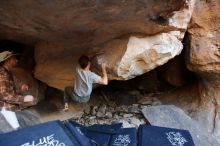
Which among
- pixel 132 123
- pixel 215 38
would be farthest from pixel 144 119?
pixel 215 38

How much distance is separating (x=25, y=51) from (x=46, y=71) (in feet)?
1.70

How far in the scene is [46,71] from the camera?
13.1 ft

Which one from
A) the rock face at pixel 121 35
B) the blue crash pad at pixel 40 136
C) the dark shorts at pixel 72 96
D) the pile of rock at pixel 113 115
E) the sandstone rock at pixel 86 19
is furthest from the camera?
the pile of rock at pixel 113 115

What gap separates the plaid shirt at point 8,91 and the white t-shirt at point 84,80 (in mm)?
585

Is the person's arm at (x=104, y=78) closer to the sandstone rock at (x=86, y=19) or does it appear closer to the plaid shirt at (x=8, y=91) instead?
the sandstone rock at (x=86, y=19)

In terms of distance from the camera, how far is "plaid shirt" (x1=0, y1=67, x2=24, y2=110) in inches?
131

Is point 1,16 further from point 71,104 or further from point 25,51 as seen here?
point 71,104

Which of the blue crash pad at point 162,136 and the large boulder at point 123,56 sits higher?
the large boulder at point 123,56

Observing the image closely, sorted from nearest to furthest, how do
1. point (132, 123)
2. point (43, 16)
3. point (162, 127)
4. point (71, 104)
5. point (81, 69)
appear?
point (43, 16), point (81, 69), point (162, 127), point (132, 123), point (71, 104)

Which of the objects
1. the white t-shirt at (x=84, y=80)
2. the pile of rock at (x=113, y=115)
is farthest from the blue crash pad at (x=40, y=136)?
the pile of rock at (x=113, y=115)

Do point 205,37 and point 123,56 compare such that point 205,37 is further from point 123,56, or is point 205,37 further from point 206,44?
point 123,56

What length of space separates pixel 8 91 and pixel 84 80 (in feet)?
2.52

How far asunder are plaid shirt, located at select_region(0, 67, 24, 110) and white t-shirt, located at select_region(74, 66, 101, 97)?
585mm

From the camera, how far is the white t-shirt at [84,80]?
349 cm
